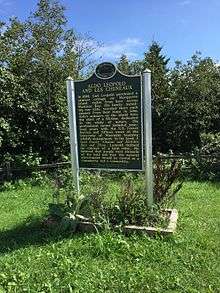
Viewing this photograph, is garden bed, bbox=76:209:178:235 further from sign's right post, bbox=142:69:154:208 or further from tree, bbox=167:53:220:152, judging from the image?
tree, bbox=167:53:220:152

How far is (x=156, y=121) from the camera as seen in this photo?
58.6ft

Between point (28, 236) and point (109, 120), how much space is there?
218 cm

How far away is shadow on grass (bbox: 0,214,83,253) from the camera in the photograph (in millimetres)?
6875

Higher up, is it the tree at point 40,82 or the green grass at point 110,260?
the tree at point 40,82

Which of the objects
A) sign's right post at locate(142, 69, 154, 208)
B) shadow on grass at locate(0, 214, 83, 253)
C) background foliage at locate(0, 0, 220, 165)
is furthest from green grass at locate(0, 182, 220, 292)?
background foliage at locate(0, 0, 220, 165)

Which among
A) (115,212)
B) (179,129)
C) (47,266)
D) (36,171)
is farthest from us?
(179,129)

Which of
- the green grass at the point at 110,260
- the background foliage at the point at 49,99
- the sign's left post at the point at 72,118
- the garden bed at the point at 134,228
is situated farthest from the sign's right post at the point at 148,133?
the background foliage at the point at 49,99

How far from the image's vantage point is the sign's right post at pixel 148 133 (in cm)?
713

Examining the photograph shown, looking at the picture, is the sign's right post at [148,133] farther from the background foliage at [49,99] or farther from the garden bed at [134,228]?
the background foliage at [49,99]

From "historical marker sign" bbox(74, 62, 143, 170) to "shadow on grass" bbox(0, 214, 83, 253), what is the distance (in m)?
1.29

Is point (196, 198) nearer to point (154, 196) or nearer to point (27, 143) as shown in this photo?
point (154, 196)

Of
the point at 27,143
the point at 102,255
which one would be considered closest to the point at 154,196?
the point at 102,255

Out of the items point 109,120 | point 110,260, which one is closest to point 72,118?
point 109,120

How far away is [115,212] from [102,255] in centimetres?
122
